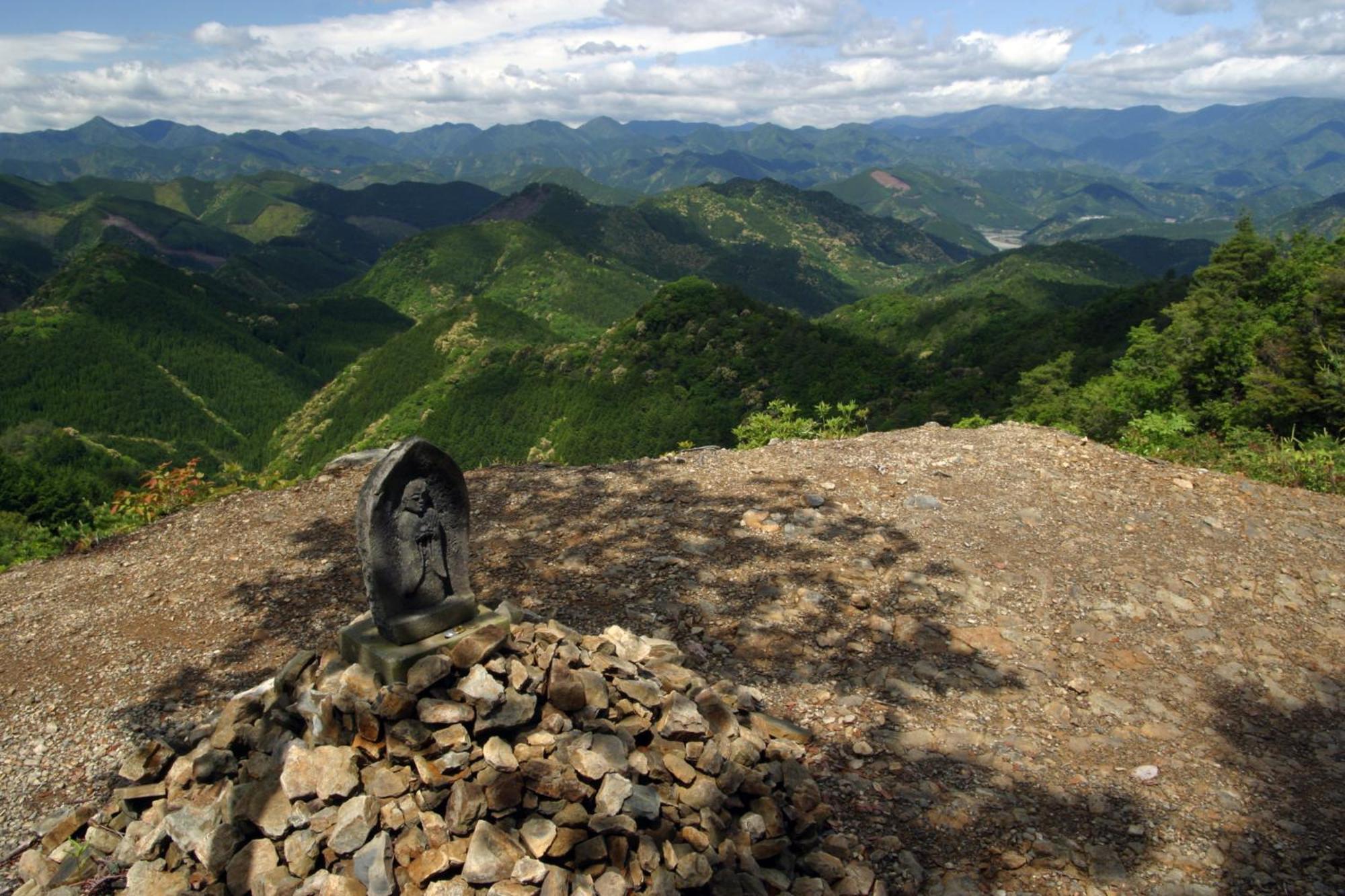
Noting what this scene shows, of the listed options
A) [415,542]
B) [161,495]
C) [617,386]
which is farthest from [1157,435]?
[617,386]

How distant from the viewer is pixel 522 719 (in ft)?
17.6

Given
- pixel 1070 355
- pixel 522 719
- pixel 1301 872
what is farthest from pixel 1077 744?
pixel 1070 355

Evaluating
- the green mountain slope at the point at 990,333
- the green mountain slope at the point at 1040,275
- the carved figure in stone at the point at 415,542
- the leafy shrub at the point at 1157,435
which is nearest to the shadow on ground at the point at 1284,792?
the carved figure in stone at the point at 415,542

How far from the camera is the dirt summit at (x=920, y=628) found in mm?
6082

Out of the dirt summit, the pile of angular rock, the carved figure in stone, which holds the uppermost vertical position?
the carved figure in stone

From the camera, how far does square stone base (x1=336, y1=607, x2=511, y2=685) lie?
5.77 meters

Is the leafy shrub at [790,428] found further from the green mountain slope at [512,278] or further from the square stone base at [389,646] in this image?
the green mountain slope at [512,278]

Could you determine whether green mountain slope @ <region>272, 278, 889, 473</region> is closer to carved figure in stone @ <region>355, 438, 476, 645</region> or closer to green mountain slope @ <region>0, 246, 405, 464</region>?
green mountain slope @ <region>0, 246, 405, 464</region>

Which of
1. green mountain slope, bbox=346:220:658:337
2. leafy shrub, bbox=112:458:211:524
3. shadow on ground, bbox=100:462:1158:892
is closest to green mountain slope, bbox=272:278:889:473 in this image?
leafy shrub, bbox=112:458:211:524

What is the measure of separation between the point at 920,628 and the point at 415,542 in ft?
19.1

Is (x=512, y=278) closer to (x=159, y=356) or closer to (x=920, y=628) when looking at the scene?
(x=159, y=356)

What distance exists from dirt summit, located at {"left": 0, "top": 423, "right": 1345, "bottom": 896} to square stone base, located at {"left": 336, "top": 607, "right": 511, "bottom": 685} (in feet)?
7.41

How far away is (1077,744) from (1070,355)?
4409 cm

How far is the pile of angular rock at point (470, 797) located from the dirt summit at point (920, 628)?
0.95 meters
